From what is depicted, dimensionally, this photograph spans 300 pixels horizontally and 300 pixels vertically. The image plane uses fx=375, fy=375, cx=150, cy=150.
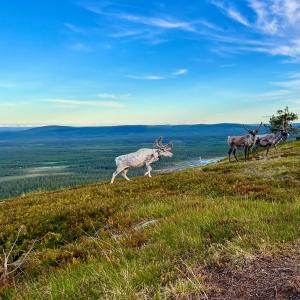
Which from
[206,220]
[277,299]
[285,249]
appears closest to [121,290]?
[277,299]

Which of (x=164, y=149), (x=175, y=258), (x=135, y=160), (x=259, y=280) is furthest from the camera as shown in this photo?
(x=164, y=149)

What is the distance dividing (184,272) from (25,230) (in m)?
9.82

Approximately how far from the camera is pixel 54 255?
10922 millimetres

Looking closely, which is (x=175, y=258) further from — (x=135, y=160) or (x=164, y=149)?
(x=164, y=149)

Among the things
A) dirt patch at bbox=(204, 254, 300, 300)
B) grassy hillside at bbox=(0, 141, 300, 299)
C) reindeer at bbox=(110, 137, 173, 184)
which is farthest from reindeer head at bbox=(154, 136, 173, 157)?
dirt patch at bbox=(204, 254, 300, 300)

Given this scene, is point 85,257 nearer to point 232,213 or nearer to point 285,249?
point 232,213

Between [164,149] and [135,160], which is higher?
[164,149]

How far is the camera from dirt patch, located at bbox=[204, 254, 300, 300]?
5.82m

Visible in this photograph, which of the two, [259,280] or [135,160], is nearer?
[259,280]

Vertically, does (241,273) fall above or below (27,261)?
above

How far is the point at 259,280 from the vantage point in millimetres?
6332

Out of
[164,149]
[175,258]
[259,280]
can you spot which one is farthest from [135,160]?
[259,280]

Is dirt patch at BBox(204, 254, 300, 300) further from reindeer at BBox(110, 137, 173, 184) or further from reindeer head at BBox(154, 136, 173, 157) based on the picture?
reindeer head at BBox(154, 136, 173, 157)

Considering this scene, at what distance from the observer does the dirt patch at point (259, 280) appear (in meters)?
5.82
